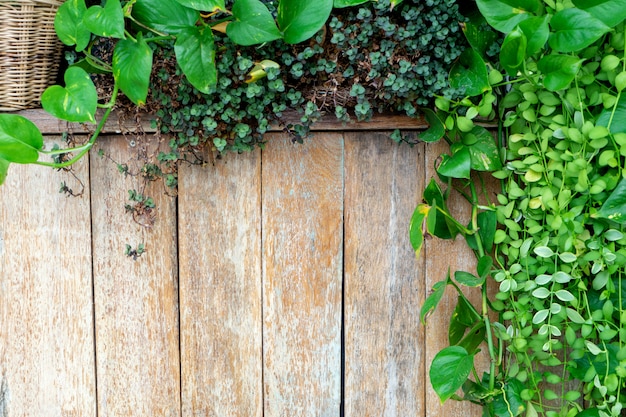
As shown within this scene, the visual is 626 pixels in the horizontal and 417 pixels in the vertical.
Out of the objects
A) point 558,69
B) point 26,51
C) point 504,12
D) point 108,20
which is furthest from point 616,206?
point 26,51

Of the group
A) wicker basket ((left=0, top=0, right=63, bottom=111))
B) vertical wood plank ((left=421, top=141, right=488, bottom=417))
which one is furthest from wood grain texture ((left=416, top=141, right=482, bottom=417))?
wicker basket ((left=0, top=0, right=63, bottom=111))

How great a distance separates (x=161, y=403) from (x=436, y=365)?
49 cm

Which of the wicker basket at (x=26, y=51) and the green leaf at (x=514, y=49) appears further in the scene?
the wicker basket at (x=26, y=51)

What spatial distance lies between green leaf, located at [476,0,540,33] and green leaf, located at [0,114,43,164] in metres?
0.65

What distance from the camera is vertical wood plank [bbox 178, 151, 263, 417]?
3.38 feet

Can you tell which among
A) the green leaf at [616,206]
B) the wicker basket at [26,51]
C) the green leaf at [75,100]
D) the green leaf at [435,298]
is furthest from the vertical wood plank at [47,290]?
the green leaf at [616,206]

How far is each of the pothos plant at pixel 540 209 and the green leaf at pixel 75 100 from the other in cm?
50

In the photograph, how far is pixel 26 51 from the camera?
93 cm

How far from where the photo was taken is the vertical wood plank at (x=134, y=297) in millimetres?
1045

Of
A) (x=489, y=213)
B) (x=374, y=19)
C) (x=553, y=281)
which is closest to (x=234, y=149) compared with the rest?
(x=374, y=19)

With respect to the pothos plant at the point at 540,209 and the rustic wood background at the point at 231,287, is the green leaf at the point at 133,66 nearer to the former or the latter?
the rustic wood background at the point at 231,287

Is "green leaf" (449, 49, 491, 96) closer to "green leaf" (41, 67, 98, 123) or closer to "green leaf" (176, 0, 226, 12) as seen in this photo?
"green leaf" (176, 0, 226, 12)

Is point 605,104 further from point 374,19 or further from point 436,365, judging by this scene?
point 436,365

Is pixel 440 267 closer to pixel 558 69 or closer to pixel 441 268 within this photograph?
pixel 441 268
